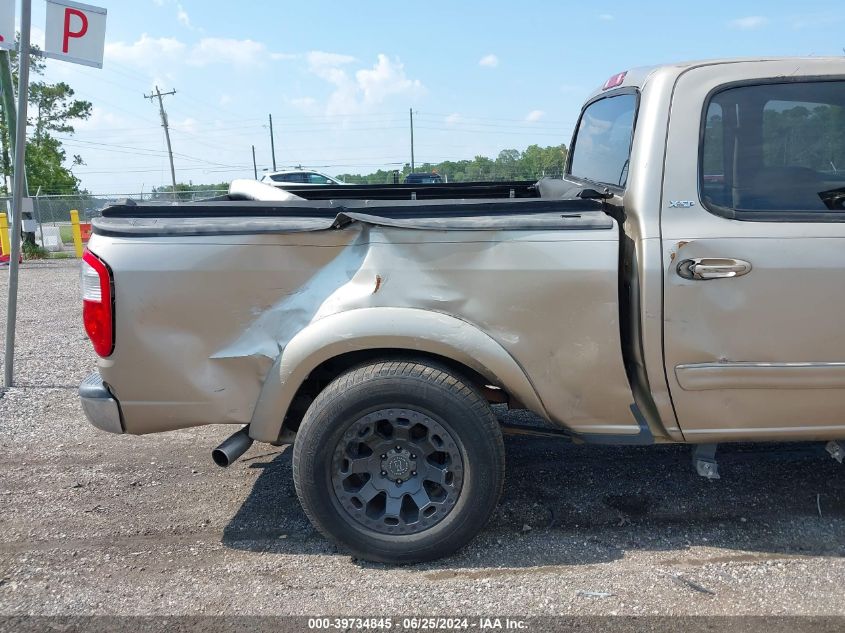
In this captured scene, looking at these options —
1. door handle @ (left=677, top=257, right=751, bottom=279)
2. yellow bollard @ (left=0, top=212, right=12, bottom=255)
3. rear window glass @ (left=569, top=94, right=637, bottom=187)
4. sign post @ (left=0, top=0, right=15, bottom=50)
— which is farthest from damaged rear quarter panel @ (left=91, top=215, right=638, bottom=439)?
yellow bollard @ (left=0, top=212, right=12, bottom=255)

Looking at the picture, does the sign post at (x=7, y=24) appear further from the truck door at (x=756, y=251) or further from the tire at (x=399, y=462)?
the truck door at (x=756, y=251)

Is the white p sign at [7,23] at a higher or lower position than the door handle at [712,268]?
higher

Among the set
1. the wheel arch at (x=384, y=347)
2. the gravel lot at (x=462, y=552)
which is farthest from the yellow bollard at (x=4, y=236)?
the wheel arch at (x=384, y=347)

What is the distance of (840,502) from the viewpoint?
357cm

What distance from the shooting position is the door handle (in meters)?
2.84

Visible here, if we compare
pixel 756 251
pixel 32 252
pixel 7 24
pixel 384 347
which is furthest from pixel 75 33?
pixel 32 252

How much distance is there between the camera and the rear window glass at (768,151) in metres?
2.96

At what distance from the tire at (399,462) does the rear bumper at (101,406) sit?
0.80 m

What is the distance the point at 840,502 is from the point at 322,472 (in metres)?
Answer: 2.61

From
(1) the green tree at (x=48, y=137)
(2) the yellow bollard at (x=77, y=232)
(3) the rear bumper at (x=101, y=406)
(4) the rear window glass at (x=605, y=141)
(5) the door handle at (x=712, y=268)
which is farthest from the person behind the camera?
(1) the green tree at (x=48, y=137)

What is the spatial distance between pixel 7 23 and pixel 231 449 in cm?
468

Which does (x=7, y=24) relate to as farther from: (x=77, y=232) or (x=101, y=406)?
(x=77, y=232)

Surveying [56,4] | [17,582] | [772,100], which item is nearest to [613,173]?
[772,100]

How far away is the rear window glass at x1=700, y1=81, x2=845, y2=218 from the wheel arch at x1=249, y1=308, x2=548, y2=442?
1099 mm
